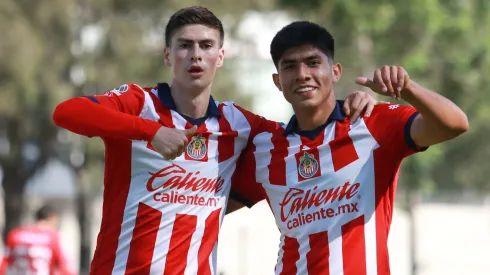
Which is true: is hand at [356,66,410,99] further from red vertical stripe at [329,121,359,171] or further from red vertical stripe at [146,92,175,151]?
red vertical stripe at [146,92,175,151]

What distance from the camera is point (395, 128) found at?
489 cm

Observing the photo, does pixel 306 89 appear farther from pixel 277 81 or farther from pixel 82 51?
pixel 82 51

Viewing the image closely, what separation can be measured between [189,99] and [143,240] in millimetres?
839

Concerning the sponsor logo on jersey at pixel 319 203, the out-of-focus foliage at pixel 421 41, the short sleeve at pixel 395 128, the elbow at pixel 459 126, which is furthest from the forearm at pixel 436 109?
the out-of-focus foliage at pixel 421 41

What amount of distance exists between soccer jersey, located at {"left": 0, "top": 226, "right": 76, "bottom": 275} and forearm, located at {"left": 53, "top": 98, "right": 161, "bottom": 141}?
6.74m

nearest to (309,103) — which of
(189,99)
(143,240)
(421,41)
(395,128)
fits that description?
(395,128)

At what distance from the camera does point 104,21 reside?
2411 centimetres

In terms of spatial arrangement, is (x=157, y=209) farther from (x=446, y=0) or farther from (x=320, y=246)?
(x=446, y=0)

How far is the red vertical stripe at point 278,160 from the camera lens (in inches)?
206

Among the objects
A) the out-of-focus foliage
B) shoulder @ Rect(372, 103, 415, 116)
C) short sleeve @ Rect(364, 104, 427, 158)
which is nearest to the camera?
short sleeve @ Rect(364, 104, 427, 158)

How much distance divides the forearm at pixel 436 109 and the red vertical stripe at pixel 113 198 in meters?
1.66

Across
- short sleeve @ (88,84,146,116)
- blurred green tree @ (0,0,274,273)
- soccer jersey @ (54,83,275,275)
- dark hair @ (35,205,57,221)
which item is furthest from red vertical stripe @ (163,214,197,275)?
blurred green tree @ (0,0,274,273)

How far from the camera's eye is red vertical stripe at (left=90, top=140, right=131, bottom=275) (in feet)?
17.1

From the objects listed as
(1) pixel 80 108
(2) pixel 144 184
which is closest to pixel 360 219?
(2) pixel 144 184
